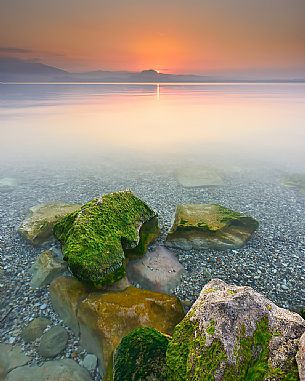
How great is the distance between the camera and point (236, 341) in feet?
20.1

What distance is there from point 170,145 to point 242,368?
37.9 m

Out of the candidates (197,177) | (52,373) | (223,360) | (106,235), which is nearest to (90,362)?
(52,373)

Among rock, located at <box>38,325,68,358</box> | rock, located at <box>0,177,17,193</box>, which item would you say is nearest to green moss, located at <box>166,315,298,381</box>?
rock, located at <box>38,325,68,358</box>

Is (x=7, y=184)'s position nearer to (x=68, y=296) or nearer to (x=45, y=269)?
(x=45, y=269)

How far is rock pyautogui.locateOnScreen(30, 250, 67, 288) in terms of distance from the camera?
11.4m

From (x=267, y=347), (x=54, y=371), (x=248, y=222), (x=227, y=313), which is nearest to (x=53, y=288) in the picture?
(x=54, y=371)

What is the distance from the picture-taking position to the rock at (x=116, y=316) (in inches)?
337

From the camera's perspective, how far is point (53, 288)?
10.5 meters

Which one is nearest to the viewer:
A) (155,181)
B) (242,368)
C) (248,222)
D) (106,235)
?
(242,368)

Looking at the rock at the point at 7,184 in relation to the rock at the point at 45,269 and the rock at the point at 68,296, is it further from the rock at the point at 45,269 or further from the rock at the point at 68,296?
the rock at the point at 68,296

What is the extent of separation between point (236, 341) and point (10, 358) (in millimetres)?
6365

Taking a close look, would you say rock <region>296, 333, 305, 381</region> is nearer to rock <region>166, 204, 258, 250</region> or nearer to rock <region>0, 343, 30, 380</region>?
rock <region>0, 343, 30, 380</region>

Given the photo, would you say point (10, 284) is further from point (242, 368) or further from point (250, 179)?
point (250, 179)

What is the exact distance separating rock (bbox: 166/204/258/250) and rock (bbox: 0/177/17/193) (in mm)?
13707
